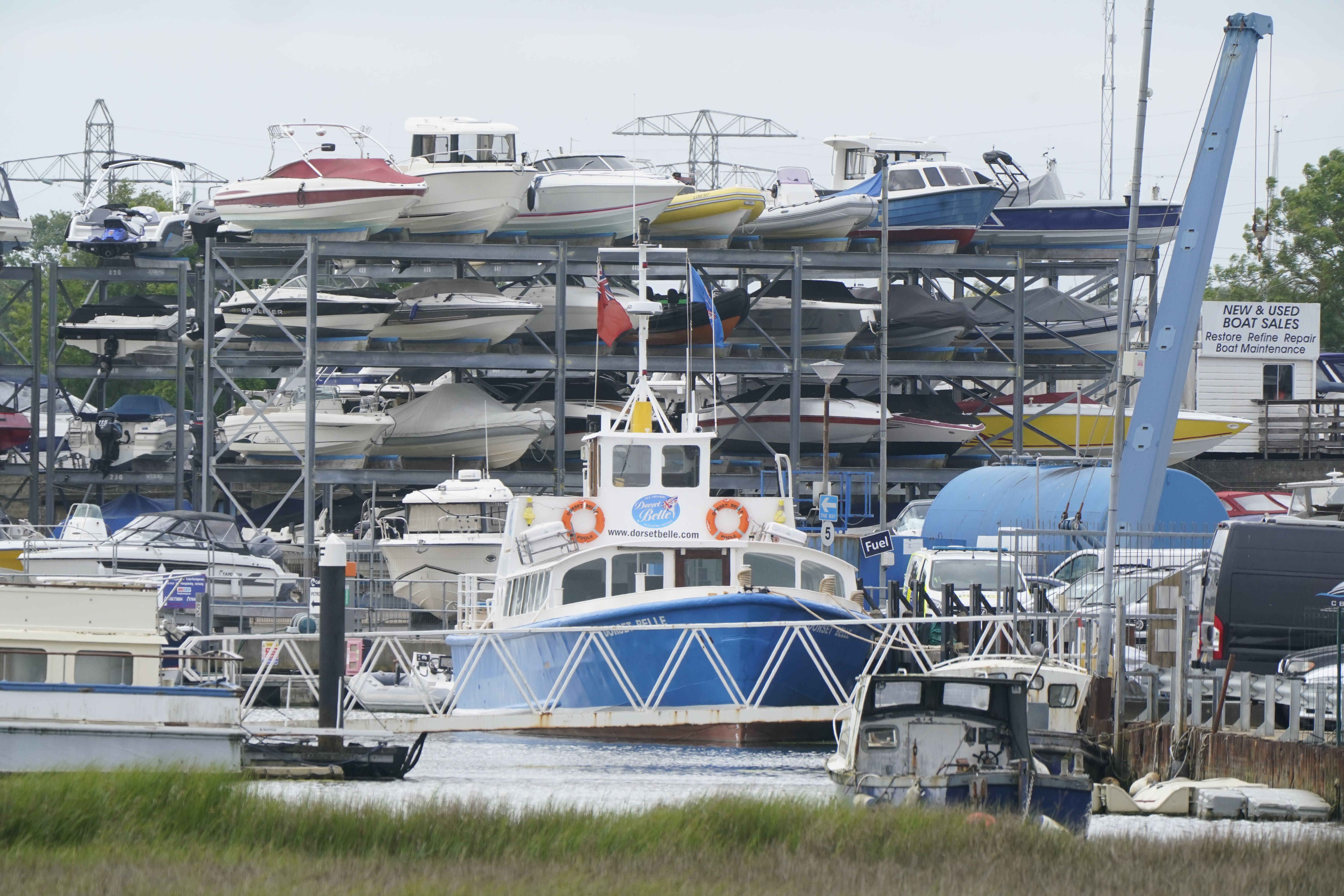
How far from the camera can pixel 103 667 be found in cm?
1797

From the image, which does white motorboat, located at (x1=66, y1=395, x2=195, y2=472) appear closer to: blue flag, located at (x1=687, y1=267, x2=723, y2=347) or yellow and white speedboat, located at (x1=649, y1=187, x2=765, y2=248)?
yellow and white speedboat, located at (x1=649, y1=187, x2=765, y2=248)

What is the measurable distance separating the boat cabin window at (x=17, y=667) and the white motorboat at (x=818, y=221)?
30.9 meters

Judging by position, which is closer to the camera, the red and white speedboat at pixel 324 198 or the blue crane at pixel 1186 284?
the blue crane at pixel 1186 284

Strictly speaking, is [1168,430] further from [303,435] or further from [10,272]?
[10,272]

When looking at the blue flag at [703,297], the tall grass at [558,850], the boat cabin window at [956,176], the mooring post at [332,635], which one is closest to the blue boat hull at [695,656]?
the mooring post at [332,635]

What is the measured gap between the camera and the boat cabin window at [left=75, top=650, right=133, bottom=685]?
17.9 meters

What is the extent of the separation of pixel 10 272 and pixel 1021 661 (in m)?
37.0

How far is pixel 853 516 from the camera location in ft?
146

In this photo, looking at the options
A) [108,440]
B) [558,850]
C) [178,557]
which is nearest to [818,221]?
[178,557]

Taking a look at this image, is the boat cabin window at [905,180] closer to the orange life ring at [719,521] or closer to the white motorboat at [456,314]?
the white motorboat at [456,314]

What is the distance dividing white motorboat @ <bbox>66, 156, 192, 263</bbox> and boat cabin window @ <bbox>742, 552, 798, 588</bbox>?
97.3ft

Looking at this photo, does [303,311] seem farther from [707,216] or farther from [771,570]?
[771,570]

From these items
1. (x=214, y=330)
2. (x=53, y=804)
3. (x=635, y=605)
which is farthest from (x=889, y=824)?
(x=214, y=330)

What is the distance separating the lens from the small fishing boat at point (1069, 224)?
1955 inches
